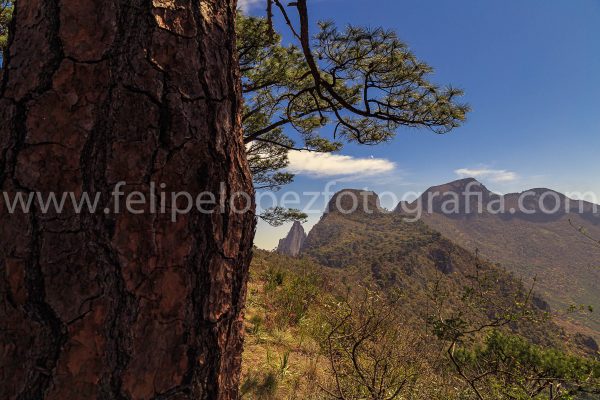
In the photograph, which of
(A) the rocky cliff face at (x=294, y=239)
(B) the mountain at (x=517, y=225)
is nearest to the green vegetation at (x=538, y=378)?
(B) the mountain at (x=517, y=225)

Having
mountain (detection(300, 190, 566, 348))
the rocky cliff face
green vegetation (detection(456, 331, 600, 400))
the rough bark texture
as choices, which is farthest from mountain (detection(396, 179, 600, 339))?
the rough bark texture

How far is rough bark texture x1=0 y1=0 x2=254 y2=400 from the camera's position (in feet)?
2.12

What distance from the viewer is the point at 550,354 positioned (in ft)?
13.4

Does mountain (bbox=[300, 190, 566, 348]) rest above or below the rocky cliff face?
above

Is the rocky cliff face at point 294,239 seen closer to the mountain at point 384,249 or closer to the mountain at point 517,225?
the mountain at point 384,249

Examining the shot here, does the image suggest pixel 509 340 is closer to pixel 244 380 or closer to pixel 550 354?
pixel 550 354

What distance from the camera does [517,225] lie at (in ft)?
584

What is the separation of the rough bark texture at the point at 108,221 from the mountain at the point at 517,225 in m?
140

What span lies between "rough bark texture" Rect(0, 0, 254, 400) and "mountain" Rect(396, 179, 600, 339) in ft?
459

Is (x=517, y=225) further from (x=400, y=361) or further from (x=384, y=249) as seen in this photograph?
(x=400, y=361)

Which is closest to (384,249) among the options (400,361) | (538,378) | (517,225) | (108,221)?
(400,361)

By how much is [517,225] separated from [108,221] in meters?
213

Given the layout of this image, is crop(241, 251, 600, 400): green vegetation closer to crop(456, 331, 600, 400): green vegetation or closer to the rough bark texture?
crop(456, 331, 600, 400): green vegetation

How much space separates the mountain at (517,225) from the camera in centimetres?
14012
